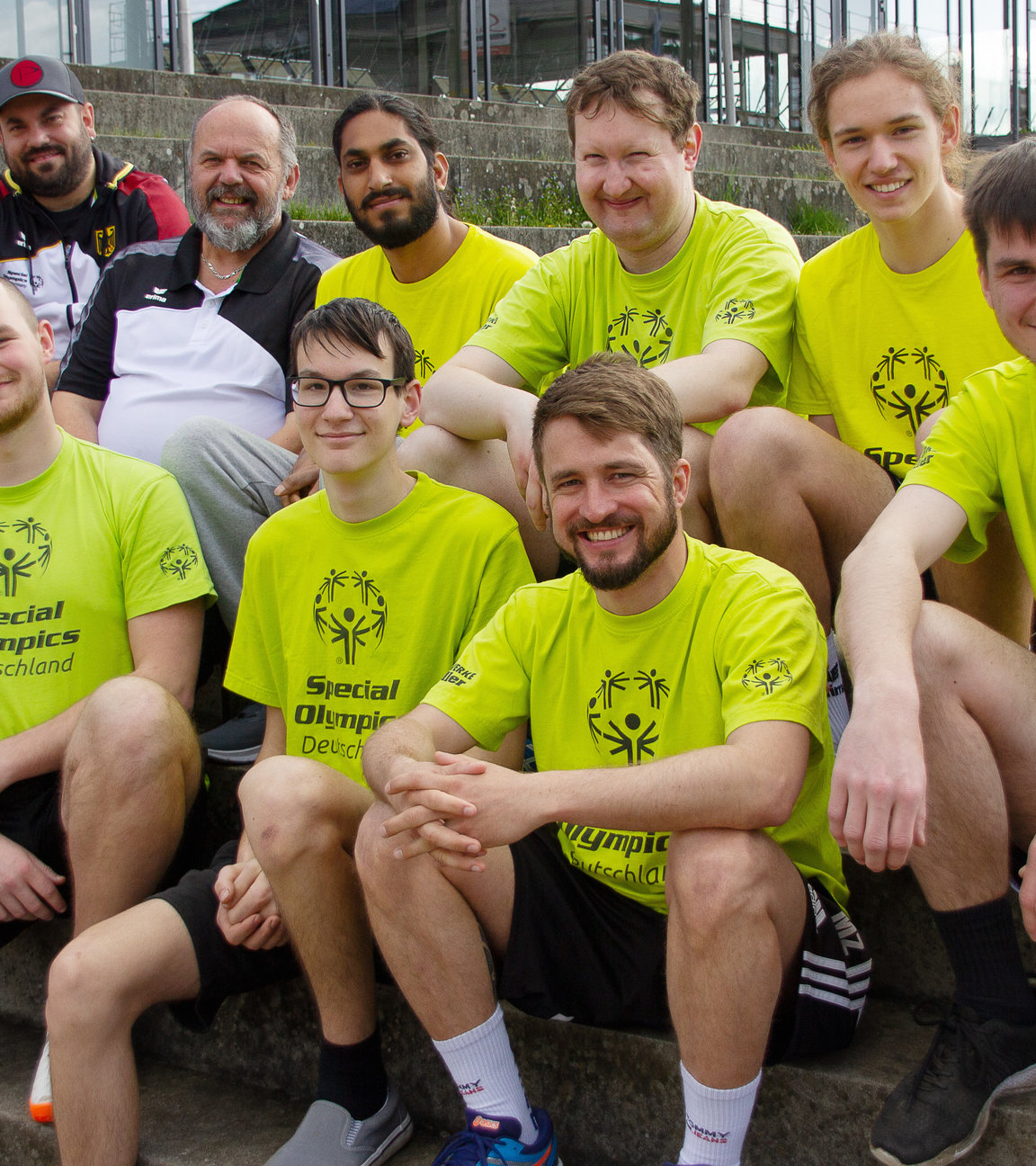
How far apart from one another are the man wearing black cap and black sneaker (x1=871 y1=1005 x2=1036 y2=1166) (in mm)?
3050

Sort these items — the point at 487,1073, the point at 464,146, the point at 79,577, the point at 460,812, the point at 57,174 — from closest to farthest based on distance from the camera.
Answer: the point at 460,812 → the point at 487,1073 → the point at 79,577 → the point at 57,174 → the point at 464,146

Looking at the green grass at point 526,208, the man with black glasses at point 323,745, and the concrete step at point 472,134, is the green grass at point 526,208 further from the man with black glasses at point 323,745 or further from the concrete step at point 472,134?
the man with black glasses at point 323,745

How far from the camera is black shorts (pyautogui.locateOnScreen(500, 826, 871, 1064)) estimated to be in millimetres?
1826

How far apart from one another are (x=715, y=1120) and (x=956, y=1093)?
0.33 metres

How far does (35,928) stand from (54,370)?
5.45 feet

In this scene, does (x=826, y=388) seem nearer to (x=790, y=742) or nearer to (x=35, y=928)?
(x=790, y=742)

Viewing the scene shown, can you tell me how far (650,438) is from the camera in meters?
1.91

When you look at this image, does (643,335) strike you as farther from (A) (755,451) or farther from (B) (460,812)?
(B) (460,812)

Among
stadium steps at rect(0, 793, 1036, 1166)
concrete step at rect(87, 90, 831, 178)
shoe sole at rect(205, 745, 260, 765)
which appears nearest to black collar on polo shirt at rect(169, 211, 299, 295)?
shoe sole at rect(205, 745, 260, 765)

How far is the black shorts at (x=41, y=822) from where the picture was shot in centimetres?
231

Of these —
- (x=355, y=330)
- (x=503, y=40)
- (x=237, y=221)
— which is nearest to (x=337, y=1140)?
(x=355, y=330)

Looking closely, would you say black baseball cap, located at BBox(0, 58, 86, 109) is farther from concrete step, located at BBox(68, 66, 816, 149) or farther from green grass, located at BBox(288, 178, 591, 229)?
concrete step, located at BBox(68, 66, 816, 149)

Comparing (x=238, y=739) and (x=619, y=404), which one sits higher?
(x=619, y=404)

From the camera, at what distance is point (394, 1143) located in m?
2.01
